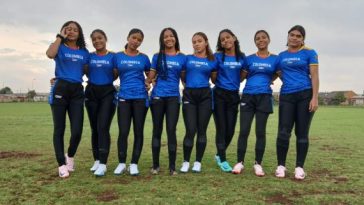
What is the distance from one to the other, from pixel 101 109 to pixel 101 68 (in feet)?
2.32

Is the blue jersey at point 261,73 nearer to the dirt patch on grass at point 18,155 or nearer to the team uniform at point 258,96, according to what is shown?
the team uniform at point 258,96

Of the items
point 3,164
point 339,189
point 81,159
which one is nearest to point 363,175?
point 339,189

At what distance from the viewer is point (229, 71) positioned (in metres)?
7.08

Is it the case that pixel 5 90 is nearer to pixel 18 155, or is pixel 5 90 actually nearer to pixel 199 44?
pixel 18 155

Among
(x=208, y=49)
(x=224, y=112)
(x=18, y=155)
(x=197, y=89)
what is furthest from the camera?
(x=18, y=155)

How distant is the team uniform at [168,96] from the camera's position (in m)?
6.76

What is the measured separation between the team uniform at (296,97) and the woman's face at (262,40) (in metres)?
0.32

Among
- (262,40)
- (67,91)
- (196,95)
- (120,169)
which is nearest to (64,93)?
(67,91)

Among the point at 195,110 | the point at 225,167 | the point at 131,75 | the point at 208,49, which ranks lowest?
the point at 225,167

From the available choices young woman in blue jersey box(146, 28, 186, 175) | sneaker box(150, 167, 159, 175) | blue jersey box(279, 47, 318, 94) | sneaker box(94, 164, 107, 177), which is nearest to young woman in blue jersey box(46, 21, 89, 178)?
sneaker box(94, 164, 107, 177)

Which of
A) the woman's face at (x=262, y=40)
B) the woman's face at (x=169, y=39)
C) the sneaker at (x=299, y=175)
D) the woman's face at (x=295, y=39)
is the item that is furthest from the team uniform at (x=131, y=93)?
the sneaker at (x=299, y=175)

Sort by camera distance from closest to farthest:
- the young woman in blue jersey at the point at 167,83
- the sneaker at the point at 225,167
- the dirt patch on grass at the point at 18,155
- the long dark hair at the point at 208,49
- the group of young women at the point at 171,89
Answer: the group of young women at the point at 171,89 → the young woman in blue jersey at the point at 167,83 → the long dark hair at the point at 208,49 → the sneaker at the point at 225,167 → the dirt patch on grass at the point at 18,155

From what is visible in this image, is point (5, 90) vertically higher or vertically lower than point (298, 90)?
lower

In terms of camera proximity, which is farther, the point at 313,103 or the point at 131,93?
the point at 131,93
